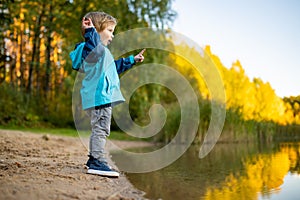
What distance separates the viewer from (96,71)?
9.98 ft

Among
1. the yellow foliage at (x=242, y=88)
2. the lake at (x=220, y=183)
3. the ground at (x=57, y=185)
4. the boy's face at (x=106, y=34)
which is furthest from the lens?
the yellow foliage at (x=242, y=88)

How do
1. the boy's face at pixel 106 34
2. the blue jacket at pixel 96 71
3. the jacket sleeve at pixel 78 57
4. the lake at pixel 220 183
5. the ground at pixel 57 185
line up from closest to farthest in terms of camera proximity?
1. the ground at pixel 57 185
2. the lake at pixel 220 183
3. the blue jacket at pixel 96 71
4. the jacket sleeve at pixel 78 57
5. the boy's face at pixel 106 34

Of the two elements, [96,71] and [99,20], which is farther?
[99,20]

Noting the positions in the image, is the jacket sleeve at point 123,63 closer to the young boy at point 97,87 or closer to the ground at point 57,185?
the young boy at point 97,87

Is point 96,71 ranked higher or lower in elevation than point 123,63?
lower

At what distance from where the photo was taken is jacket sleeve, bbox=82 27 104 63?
2.97 meters

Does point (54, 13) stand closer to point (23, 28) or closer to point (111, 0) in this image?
point (111, 0)

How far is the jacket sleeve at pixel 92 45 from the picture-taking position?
2.97 metres

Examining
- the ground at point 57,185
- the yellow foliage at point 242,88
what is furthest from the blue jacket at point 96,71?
the yellow foliage at point 242,88

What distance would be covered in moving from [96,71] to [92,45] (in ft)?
0.72

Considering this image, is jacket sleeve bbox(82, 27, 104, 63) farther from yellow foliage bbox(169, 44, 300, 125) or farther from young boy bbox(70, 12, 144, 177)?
yellow foliage bbox(169, 44, 300, 125)

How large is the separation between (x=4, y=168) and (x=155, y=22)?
1324cm

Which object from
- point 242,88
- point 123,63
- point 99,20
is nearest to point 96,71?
point 123,63

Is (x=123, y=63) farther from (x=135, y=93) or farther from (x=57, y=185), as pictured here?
(x=135, y=93)
